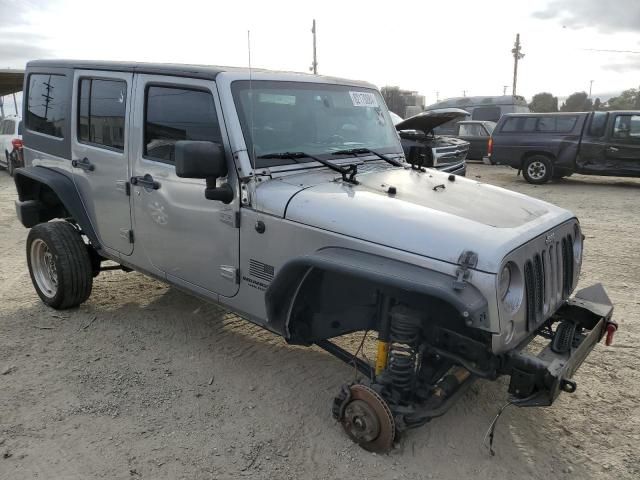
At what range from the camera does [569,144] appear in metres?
12.8

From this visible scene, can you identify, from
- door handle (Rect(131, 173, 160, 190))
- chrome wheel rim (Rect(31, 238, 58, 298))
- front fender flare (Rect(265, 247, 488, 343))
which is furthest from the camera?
chrome wheel rim (Rect(31, 238, 58, 298))

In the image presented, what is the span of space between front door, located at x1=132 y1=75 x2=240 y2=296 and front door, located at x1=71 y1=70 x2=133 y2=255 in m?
0.17

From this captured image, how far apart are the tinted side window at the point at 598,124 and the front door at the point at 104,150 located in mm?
11642

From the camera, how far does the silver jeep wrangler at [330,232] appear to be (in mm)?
2576

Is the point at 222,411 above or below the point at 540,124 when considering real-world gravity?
below

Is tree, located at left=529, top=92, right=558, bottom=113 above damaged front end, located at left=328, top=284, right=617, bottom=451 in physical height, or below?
above

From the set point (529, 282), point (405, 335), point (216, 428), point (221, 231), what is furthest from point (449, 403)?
point (221, 231)

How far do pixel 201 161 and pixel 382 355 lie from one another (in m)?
1.42

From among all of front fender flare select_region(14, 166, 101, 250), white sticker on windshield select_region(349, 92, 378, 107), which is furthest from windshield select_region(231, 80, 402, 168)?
front fender flare select_region(14, 166, 101, 250)

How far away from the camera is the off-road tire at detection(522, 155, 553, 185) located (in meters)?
13.1

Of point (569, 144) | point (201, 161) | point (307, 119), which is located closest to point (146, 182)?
point (201, 161)

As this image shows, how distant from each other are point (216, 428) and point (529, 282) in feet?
6.37

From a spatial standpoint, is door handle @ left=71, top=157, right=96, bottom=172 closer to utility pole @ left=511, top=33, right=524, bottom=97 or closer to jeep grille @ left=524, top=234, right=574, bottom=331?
jeep grille @ left=524, top=234, right=574, bottom=331

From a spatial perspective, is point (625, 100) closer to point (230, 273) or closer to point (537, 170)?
point (537, 170)
